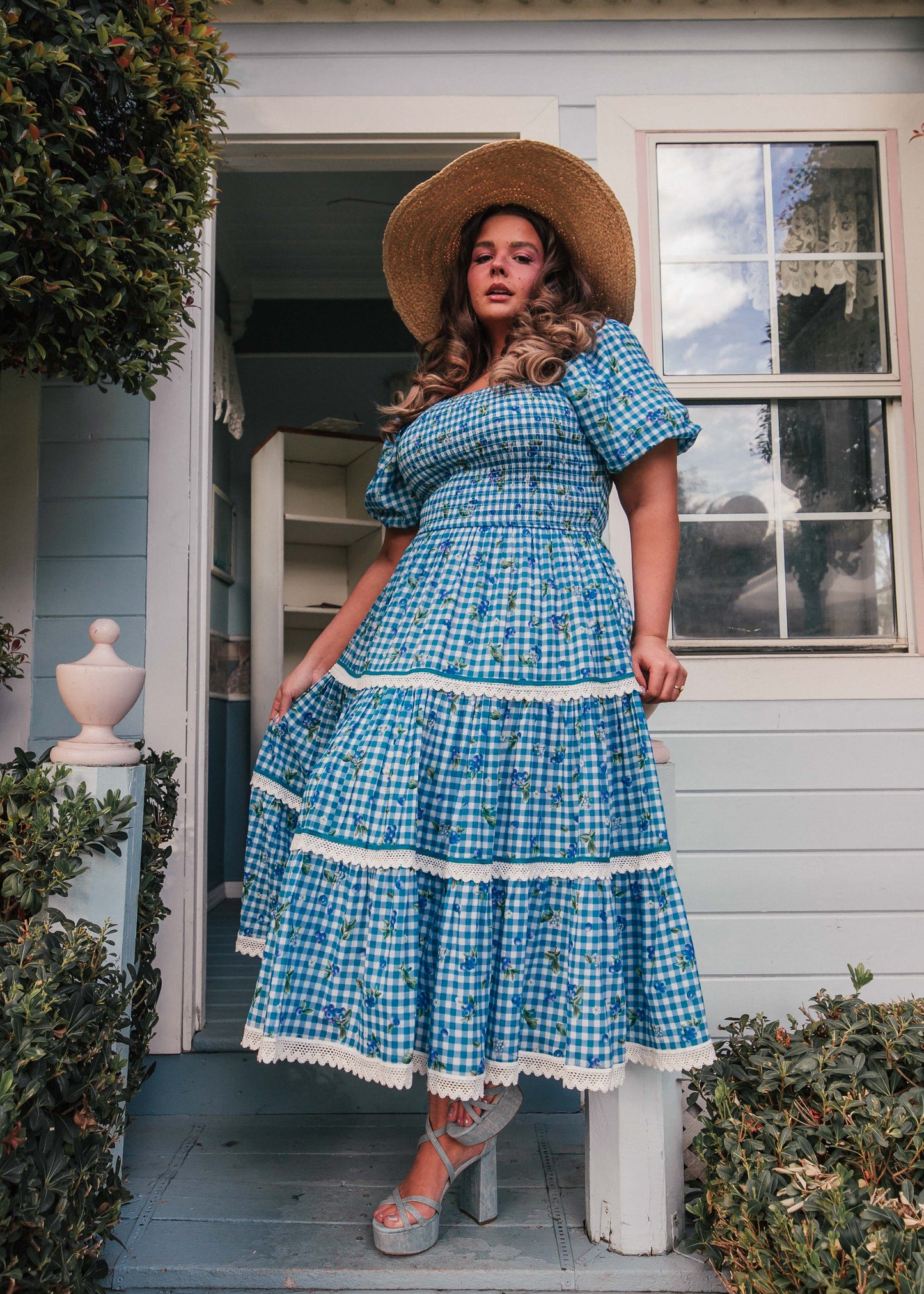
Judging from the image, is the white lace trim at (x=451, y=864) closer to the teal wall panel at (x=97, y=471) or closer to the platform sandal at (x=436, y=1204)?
the platform sandal at (x=436, y=1204)

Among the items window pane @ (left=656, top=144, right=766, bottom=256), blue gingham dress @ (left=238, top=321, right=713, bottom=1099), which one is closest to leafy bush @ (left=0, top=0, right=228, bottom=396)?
blue gingham dress @ (left=238, top=321, right=713, bottom=1099)

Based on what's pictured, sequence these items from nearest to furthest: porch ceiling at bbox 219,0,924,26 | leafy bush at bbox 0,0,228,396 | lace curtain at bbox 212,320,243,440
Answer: leafy bush at bbox 0,0,228,396, porch ceiling at bbox 219,0,924,26, lace curtain at bbox 212,320,243,440

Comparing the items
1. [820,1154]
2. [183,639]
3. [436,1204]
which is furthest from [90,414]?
[820,1154]

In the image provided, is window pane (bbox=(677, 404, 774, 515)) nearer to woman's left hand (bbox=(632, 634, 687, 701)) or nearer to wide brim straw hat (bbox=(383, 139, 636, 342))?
wide brim straw hat (bbox=(383, 139, 636, 342))

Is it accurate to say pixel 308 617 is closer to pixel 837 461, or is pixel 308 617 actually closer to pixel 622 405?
pixel 837 461

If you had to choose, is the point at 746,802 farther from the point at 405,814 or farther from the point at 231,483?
the point at 231,483

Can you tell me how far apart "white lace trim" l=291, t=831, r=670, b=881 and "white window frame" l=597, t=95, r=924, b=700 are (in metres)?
1.19

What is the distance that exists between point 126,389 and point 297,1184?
64.4 inches

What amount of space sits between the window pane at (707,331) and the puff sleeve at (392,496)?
105 centimetres

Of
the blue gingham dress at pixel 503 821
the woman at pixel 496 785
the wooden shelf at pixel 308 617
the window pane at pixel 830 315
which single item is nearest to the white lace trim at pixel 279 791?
the woman at pixel 496 785

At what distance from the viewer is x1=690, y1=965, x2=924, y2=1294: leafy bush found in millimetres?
1184

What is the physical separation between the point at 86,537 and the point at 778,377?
189 centimetres

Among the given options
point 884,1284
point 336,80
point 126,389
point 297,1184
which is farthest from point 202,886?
point 336,80

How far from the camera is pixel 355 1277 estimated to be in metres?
1.49
